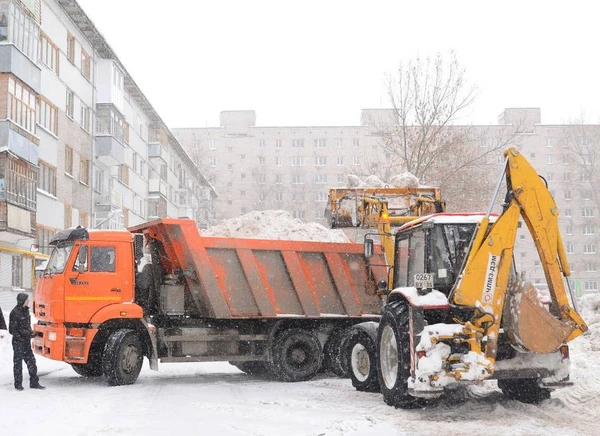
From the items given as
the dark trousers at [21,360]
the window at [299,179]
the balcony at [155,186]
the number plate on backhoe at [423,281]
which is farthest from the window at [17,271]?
the window at [299,179]

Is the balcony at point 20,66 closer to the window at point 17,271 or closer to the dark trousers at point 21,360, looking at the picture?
the window at point 17,271

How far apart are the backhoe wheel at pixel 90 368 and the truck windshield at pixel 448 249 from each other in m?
6.69

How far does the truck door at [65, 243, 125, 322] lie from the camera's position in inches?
515

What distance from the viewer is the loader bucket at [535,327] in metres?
9.20

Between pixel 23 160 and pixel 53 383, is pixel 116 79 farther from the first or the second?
pixel 53 383

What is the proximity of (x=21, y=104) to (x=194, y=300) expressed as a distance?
50.6 feet

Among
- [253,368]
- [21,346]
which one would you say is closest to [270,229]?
[253,368]

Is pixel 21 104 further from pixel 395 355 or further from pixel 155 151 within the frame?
pixel 155 151

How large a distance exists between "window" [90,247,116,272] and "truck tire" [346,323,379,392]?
4.45 meters

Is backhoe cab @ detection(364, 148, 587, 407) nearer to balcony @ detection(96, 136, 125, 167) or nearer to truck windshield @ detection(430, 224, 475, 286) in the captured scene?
truck windshield @ detection(430, 224, 475, 286)

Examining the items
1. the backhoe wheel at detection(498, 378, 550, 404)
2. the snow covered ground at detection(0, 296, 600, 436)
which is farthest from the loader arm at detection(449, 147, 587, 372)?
the backhoe wheel at detection(498, 378, 550, 404)

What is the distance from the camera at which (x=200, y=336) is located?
13828 mm

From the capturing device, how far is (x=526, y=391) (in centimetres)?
1031

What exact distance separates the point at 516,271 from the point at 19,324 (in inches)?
310
